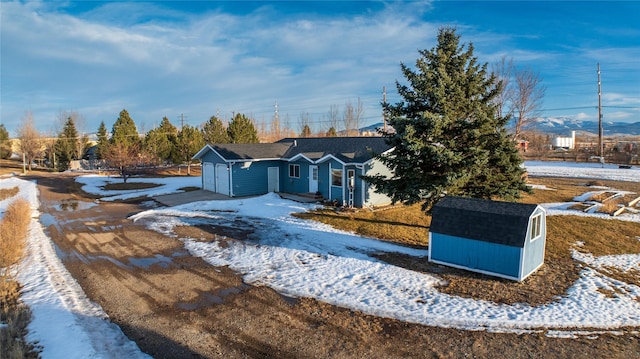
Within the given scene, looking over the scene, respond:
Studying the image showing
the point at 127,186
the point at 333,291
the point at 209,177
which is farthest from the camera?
the point at 127,186

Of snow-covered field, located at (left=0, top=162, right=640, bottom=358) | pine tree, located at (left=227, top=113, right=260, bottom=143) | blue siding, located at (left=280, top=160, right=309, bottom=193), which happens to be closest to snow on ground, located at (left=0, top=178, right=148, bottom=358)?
snow-covered field, located at (left=0, top=162, right=640, bottom=358)

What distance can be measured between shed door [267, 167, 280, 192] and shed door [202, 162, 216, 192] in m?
3.95

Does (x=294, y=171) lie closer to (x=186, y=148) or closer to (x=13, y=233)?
(x=13, y=233)

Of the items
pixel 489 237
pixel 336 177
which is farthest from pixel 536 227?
pixel 336 177

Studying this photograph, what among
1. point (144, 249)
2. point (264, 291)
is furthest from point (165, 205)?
point (264, 291)

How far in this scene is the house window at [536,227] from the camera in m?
11.0

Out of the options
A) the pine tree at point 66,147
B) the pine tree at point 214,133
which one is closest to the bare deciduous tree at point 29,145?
the pine tree at point 66,147

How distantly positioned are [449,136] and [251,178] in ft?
45.2

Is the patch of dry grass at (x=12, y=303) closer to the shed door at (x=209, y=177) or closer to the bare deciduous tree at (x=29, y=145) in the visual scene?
the shed door at (x=209, y=177)

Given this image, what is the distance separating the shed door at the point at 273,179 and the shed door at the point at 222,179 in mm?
2772

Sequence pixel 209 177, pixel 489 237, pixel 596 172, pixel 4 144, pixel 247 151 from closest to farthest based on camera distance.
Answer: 1. pixel 489 237
2. pixel 247 151
3. pixel 209 177
4. pixel 596 172
5. pixel 4 144

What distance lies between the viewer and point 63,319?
26.6ft

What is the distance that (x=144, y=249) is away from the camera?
13.5 metres

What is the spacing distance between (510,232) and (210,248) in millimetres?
9711
